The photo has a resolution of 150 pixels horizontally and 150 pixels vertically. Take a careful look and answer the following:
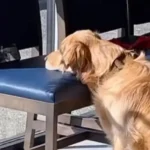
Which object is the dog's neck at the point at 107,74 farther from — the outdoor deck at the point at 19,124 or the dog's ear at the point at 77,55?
the outdoor deck at the point at 19,124

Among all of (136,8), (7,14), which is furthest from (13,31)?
(136,8)

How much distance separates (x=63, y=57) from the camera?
208cm

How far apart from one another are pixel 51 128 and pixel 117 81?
0.34 metres

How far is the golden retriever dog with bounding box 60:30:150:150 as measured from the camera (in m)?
2.08

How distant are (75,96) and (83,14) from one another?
3.02ft

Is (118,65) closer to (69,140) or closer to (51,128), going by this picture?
(51,128)

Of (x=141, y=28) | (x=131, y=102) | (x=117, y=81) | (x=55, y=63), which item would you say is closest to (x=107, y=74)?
(x=117, y=81)

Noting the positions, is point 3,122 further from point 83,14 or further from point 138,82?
point 138,82

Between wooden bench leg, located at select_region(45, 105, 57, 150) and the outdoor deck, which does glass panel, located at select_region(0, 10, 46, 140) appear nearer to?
the outdoor deck

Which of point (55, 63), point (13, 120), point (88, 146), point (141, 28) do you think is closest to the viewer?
point (55, 63)

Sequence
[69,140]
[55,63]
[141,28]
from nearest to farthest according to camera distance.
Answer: [55,63]
[69,140]
[141,28]

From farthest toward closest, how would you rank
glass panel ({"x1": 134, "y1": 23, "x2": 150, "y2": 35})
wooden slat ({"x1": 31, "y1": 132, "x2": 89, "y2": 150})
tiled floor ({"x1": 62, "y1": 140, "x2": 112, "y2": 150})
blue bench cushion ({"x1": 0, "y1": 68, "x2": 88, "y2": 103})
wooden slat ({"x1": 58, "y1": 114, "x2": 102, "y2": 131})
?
glass panel ({"x1": 134, "y1": 23, "x2": 150, "y2": 35}), tiled floor ({"x1": 62, "y1": 140, "x2": 112, "y2": 150}), wooden slat ({"x1": 58, "y1": 114, "x2": 102, "y2": 131}), wooden slat ({"x1": 31, "y1": 132, "x2": 89, "y2": 150}), blue bench cushion ({"x1": 0, "y1": 68, "x2": 88, "y2": 103})

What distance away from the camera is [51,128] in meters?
2.06

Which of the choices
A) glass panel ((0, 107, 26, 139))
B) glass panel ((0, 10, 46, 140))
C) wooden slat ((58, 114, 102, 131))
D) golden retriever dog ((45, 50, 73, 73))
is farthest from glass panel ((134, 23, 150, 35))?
golden retriever dog ((45, 50, 73, 73))
